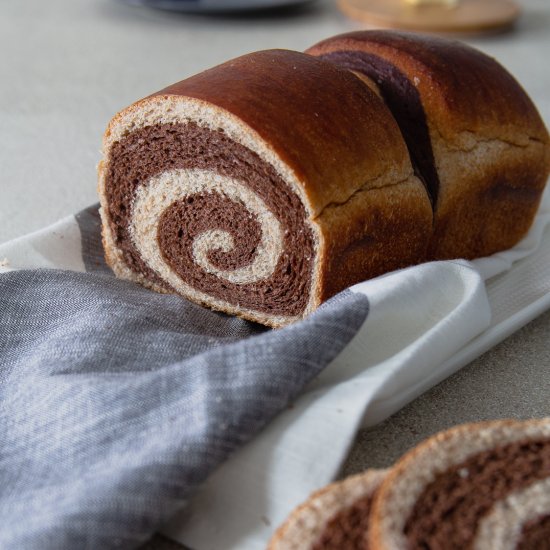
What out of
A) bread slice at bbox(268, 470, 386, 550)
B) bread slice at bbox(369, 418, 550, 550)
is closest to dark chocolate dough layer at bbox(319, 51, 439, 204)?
bread slice at bbox(369, 418, 550, 550)

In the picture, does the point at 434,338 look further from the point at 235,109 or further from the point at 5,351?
the point at 5,351

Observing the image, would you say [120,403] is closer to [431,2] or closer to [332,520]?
[332,520]

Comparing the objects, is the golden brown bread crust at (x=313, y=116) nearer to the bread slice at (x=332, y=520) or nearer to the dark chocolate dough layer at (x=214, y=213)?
the dark chocolate dough layer at (x=214, y=213)

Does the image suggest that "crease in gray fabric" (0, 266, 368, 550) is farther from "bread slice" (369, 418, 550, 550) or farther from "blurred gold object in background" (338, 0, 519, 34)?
"blurred gold object in background" (338, 0, 519, 34)

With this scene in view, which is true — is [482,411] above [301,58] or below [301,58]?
below

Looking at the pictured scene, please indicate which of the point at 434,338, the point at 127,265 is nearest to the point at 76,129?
the point at 127,265

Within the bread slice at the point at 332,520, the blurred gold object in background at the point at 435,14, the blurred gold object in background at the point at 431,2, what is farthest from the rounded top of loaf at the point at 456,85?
the blurred gold object in background at the point at 431,2
